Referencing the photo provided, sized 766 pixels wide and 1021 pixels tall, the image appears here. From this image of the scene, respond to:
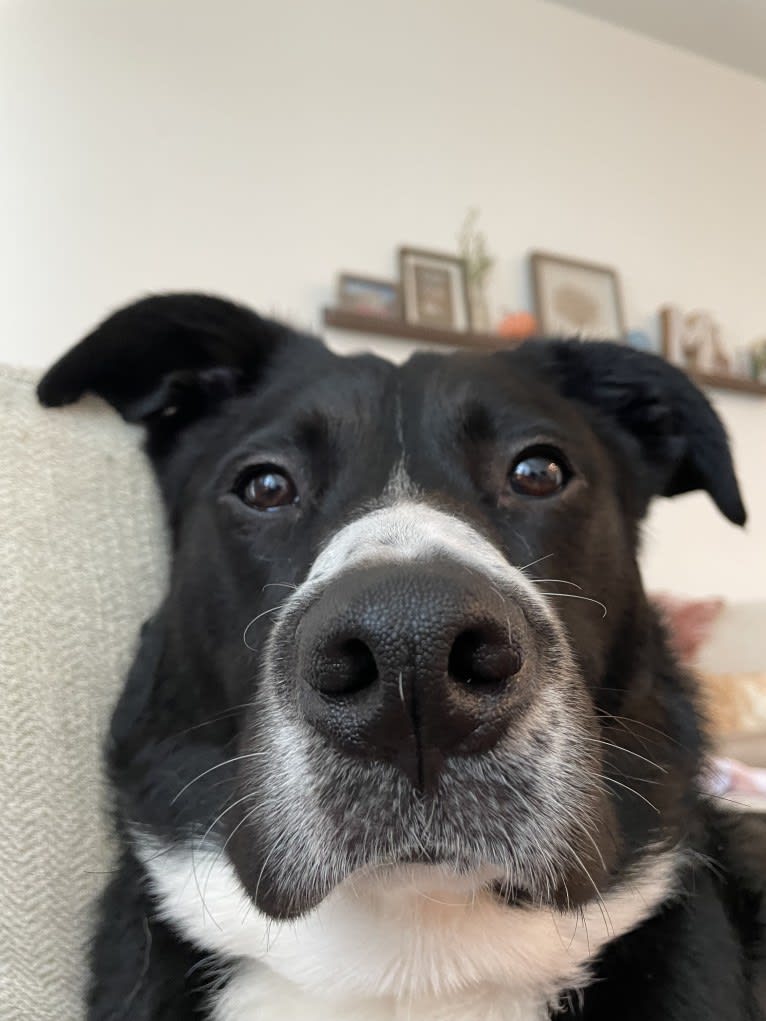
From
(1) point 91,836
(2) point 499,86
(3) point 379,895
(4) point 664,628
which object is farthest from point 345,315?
(3) point 379,895

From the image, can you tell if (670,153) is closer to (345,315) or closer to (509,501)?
(345,315)

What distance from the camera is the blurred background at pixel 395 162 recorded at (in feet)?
8.64

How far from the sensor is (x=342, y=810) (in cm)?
66

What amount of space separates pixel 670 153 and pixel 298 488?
12.1 ft

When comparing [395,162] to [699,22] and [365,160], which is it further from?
[699,22]

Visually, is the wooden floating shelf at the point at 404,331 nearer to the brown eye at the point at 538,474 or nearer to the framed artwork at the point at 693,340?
the framed artwork at the point at 693,340

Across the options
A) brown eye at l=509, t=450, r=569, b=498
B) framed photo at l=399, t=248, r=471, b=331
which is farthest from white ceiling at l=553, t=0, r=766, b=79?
brown eye at l=509, t=450, r=569, b=498

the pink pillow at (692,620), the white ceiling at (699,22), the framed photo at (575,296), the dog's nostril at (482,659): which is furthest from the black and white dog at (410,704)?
the white ceiling at (699,22)

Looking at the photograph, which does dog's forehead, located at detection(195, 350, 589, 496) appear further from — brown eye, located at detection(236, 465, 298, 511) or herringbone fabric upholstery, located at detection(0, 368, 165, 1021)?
herringbone fabric upholstery, located at detection(0, 368, 165, 1021)

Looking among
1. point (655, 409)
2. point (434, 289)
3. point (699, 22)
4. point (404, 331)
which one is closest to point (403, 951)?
point (655, 409)

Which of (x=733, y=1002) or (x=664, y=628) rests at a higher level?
(x=664, y=628)

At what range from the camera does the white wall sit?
103 inches

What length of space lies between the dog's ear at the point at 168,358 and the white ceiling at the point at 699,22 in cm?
338

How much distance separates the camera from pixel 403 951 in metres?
0.85
